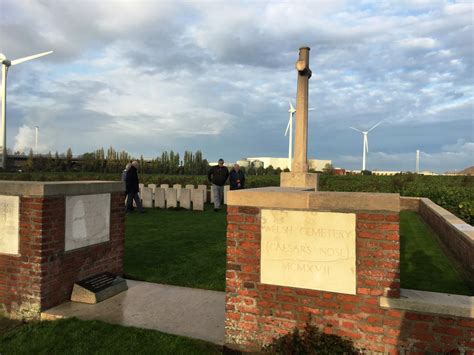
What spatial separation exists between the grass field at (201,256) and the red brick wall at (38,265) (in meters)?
1.43

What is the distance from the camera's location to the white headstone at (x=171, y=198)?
15.2 metres

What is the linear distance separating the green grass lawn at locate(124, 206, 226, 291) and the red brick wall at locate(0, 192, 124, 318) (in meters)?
1.42

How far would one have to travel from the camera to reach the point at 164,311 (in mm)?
4609

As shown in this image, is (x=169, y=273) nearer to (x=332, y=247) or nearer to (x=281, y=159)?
(x=332, y=247)

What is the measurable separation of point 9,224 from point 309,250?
361 cm

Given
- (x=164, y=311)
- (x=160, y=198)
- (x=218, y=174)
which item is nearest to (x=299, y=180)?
(x=164, y=311)

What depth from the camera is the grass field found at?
569 cm

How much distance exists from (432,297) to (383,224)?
2.52 feet

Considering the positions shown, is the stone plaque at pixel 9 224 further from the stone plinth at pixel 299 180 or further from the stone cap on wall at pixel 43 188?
the stone plinth at pixel 299 180

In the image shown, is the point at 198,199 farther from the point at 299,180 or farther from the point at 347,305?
the point at 347,305

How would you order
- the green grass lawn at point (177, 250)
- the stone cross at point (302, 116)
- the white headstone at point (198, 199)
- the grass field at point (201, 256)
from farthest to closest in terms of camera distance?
the white headstone at point (198, 199), the stone cross at point (302, 116), the green grass lawn at point (177, 250), the grass field at point (201, 256)

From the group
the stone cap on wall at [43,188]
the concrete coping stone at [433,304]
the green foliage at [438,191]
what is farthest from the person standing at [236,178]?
the concrete coping stone at [433,304]

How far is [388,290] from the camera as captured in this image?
3225 millimetres

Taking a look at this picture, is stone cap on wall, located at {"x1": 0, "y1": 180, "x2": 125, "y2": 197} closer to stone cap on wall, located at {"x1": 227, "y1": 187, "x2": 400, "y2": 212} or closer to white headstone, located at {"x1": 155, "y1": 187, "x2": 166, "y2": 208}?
stone cap on wall, located at {"x1": 227, "y1": 187, "x2": 400, "y2": 212}
